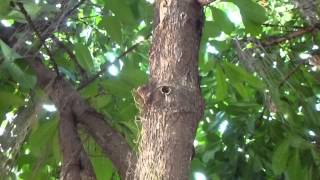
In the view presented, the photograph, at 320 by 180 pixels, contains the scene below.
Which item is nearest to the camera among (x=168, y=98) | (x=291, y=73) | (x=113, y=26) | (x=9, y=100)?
(x=168, y=98)

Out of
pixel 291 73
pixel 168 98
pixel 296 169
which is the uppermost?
pixel 291 73

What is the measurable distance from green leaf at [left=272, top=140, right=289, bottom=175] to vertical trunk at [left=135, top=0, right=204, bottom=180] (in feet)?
2.08

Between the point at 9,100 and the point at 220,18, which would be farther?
the point at 220,18

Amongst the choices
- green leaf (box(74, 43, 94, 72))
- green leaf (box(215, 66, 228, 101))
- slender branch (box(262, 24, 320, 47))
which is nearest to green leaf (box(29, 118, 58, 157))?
green leaf (box(74, 43, 94, 72))

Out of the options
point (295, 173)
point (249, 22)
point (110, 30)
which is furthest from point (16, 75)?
point (295, 173)

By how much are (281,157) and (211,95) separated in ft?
1.93

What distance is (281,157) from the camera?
1720mm

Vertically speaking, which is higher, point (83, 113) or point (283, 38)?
point (283, 38)

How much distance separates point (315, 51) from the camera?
2072 millimetres

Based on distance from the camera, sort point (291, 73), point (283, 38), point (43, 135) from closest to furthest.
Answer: point (43, 135)
point (291, 73)
point (283, 38)

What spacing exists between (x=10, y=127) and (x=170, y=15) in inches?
22.9

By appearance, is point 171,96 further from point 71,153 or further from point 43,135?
point 43,135

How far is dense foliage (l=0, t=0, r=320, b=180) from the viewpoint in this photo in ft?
5.08

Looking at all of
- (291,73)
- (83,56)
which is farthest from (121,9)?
(291,73)
